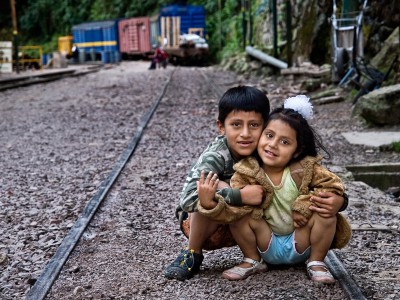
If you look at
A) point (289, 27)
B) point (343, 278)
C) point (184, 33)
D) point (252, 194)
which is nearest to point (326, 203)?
point (252, 194)

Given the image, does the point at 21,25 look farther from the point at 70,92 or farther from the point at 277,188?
the point at 277,188

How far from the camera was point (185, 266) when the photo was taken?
3.27 metres

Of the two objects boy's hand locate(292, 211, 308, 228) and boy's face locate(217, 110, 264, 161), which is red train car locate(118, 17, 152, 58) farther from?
boy's hand locate(292, 211, 308, 228)

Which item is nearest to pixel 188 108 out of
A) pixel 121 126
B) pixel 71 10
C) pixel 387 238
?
pixel 121 126

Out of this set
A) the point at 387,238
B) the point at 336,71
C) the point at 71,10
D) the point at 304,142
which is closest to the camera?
the point at 304,142

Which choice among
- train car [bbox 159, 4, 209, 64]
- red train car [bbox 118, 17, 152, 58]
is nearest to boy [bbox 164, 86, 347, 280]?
train car [bbox 159, 4, 209, 64]

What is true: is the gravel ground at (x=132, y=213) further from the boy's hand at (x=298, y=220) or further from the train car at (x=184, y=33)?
the train car at (x=184, y=33)

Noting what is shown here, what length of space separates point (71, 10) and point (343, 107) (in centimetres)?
4717

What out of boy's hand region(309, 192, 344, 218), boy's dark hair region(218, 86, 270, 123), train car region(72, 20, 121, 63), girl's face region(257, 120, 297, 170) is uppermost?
boy's dark hair region(218, 86, 270, 123)

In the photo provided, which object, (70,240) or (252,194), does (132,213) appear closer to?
(70,240)

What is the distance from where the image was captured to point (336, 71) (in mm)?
11531

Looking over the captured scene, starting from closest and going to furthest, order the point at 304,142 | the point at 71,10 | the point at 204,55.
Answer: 1. the point at 304,142
2. the point at 204,55
3. the point at 71,10

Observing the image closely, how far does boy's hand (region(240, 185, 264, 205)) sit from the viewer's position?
9.69ft

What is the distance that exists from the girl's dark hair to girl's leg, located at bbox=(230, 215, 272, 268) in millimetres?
372
